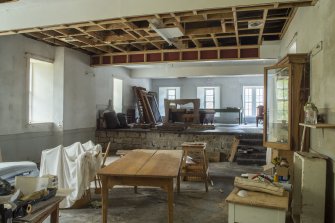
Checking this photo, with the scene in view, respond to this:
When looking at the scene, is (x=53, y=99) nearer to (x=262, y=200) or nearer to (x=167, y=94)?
(x=262, y=200)

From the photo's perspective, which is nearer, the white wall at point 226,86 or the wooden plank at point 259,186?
the wooden plank at point 259,186

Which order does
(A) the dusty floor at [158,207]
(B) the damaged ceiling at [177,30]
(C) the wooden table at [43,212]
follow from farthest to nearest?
1. (B) the damaged ceiling at [177,30]
2. (A) the dusty floor at [158,207]
3. (C) the wooden table at [43,212]

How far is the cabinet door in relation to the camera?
3.88 meters

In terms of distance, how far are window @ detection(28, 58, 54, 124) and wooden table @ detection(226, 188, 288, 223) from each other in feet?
19.9

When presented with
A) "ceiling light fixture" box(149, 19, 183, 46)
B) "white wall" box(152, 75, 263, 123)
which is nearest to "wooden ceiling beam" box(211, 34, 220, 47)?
"ceiling light fixture" box(149, 19, 183, 46)

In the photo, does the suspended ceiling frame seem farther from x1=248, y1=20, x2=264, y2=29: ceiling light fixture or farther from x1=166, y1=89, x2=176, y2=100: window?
x1=166, y1=89, x2=176, y2=100: window

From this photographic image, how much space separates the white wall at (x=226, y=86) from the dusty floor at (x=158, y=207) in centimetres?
935

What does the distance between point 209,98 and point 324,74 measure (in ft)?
38.4

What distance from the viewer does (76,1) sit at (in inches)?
174

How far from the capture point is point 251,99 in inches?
555

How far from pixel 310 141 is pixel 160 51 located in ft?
17.6

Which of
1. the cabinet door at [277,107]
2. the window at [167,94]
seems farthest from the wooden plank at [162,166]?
the window at [167,94]

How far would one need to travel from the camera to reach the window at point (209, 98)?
572 inches

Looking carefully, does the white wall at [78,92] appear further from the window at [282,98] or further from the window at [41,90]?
the window at [282,98]
